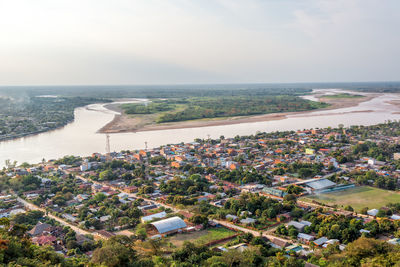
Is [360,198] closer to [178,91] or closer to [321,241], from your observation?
[321,241]

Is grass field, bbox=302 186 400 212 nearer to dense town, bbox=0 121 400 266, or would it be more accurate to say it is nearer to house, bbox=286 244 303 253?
dense town, bbox=0 121 400 266

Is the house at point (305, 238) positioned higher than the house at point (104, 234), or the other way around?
the house at point (305, 238)

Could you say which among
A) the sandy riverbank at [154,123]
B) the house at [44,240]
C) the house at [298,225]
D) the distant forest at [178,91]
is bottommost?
the house at [298,225]

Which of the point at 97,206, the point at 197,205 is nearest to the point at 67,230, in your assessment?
the point at 97,206

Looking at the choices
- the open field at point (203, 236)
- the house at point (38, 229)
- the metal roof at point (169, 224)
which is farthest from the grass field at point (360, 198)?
the house at point (38, 229)

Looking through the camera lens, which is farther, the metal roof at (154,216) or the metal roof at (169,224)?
the metal roof at (154,216)

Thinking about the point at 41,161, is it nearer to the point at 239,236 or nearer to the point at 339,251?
the point at 239,236

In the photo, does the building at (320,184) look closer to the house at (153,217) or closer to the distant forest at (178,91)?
the house at (153,217)

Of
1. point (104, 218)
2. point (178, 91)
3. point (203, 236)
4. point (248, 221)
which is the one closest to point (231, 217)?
point (248, 221)
